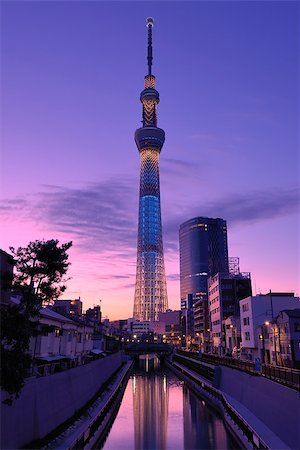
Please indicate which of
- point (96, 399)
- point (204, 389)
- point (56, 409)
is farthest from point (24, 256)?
point (204, 389)

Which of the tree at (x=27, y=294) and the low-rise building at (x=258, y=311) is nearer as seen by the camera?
the tree at (x=27, y=294)

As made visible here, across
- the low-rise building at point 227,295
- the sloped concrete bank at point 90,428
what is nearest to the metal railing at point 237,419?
the sloped concrete bank at point 90,428

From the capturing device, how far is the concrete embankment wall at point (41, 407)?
65.5ft

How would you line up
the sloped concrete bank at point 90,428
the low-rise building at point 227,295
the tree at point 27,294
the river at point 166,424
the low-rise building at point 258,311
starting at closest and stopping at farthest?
the tree at point 27,294, the sloped concrete bank at point 90,428, the river at point 166,424, the low-rise building at point 258,311, the low-rise building at point 227,295

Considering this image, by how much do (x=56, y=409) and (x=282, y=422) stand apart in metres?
14.3

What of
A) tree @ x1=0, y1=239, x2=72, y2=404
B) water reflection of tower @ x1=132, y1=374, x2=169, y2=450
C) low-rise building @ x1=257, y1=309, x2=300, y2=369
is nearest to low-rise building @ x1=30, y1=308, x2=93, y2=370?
tree @ x1=0, y1=239, x2=72, y2=404

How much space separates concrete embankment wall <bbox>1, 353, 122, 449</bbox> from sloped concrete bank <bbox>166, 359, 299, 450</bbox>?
12.3m

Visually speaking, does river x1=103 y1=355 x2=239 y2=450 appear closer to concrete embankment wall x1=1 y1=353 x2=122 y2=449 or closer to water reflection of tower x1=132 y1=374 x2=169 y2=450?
water reflection of tower x1=132 y1=374 x2=169 y2=450

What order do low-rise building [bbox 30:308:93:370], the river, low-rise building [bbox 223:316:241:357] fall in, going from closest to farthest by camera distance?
the river, low-rise building [bbox 30:308:93:370], low-rise building [bbox 223:316:241:357]

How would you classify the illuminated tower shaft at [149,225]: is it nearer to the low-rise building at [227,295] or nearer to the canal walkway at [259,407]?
the low-rise building at [227,295]

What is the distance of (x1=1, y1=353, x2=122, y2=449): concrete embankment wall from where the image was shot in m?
20.0

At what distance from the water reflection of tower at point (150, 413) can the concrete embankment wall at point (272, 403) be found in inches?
290

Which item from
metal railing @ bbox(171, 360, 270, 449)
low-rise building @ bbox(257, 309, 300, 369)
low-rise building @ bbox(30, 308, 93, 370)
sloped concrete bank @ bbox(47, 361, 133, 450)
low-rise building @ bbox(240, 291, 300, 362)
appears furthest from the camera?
low-rise building @ bbox(240, 291, 300, 362)

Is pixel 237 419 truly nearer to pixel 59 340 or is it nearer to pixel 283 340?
pixel 59 340
